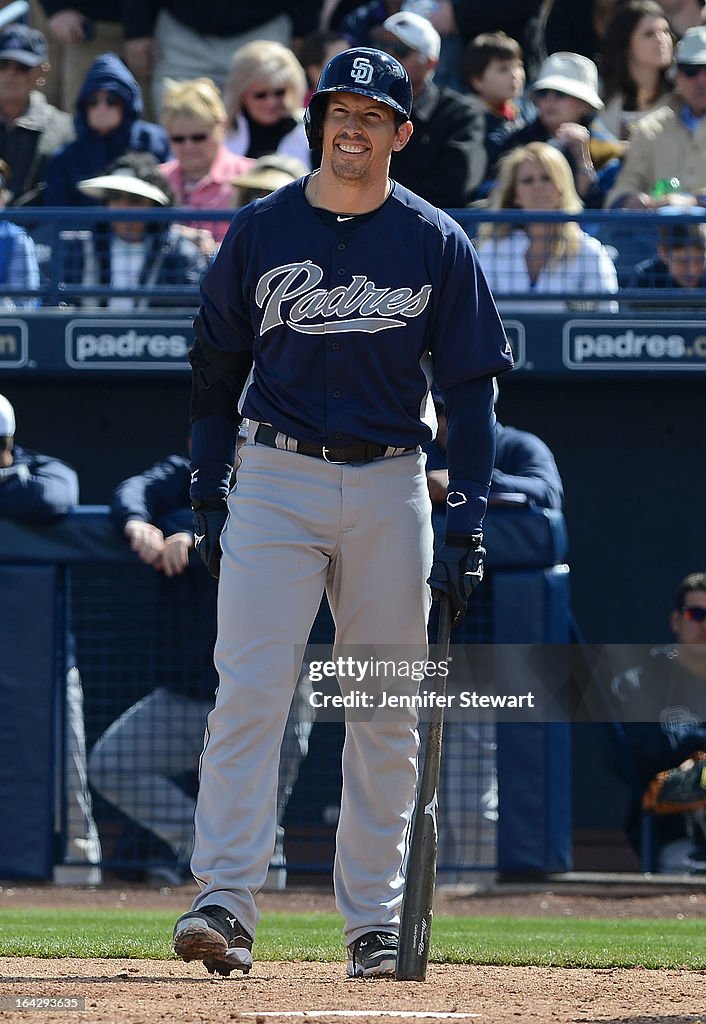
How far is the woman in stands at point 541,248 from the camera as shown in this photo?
26.4 feet

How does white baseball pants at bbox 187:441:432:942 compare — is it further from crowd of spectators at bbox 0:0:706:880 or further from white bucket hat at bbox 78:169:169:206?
white bucket hat at bbox 78:169:169:206

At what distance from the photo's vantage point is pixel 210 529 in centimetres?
426

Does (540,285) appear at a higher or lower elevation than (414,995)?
higher

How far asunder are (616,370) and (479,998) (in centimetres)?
480

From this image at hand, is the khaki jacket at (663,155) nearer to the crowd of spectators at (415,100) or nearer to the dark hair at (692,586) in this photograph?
the crowd of spectators at (415,100)

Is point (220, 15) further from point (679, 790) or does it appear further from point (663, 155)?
point (679, 790)

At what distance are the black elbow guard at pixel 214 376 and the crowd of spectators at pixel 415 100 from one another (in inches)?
140

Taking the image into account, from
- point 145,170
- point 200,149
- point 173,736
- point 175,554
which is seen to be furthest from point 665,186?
point 173,736

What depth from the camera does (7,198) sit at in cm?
966

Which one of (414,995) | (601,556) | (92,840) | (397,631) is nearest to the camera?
(414,995)

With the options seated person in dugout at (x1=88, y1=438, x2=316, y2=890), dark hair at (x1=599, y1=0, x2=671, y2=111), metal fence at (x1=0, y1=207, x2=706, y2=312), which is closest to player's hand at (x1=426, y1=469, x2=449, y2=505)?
seated person in dugout at (x1=88, y1=438, x2=316, y2=890)

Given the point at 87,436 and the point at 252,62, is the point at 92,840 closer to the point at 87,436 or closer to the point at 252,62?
the point at 87,436

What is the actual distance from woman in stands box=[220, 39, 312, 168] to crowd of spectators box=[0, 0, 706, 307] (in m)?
0.01

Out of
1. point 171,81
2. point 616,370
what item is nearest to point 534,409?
point 616,370
